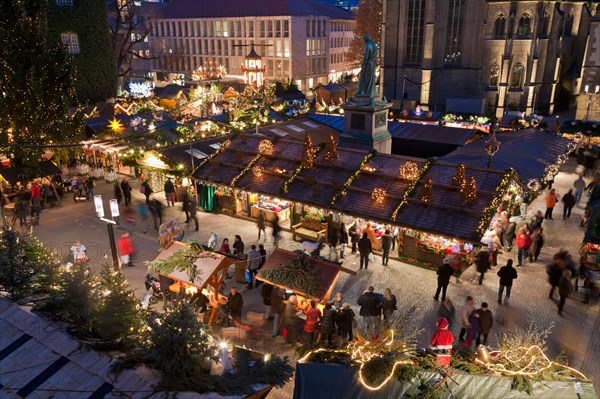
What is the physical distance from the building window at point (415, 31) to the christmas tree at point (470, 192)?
110 feet

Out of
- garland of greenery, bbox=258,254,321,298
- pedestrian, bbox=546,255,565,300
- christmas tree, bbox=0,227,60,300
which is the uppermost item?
christmas tree, bbox=0,227,60,300

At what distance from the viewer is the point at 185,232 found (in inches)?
744

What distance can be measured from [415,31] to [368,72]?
1079 inches

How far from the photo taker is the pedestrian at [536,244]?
50.8ft

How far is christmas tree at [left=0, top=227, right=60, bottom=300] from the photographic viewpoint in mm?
8500

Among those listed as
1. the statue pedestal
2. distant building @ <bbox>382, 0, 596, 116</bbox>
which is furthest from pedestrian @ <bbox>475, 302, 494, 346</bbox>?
distant building @ <bbox>382, 0, 596, 116</bbox>

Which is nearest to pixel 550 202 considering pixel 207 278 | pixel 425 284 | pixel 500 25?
pixel 425 284

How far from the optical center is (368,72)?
20.2 metres

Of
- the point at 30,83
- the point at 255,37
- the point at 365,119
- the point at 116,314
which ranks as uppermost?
the point at 255,37

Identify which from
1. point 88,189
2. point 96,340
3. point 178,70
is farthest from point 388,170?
point 178,70

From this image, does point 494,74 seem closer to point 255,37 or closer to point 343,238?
point 343,238

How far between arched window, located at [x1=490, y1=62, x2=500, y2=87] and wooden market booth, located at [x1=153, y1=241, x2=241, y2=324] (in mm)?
37879

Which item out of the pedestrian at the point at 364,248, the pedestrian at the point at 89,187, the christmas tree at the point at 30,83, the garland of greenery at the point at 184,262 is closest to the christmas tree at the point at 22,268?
the garland of greenery at the point at 184,262

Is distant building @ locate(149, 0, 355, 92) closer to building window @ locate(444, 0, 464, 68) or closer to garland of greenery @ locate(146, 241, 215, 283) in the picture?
building window @ locate(444, 0, 464, 68)
